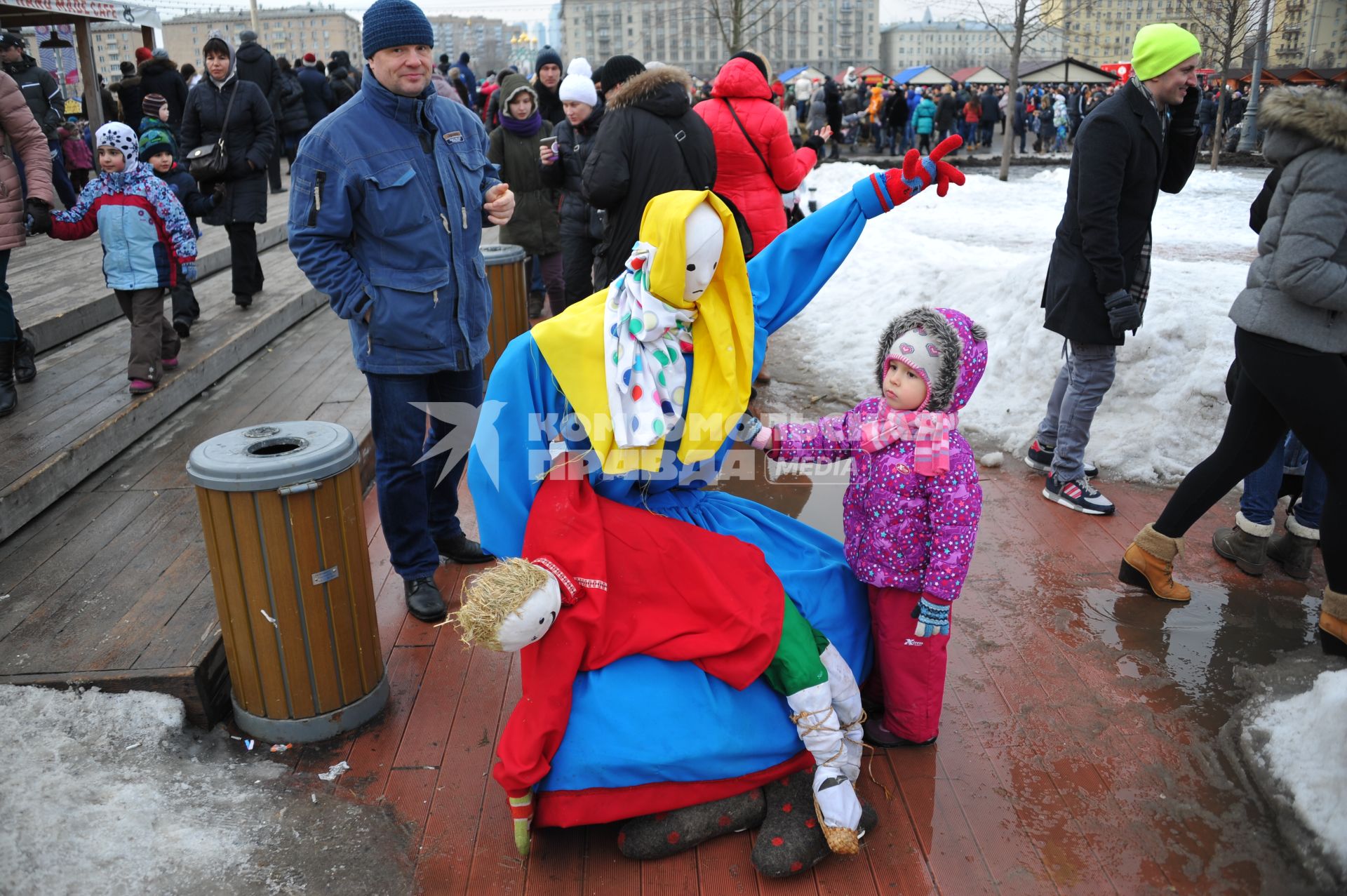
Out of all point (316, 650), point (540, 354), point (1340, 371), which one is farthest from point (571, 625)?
point (1340, 371)

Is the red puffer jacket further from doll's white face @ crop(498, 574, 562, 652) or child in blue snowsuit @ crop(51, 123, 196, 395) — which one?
doll's white face @ crop(498, 574, 562, 652)

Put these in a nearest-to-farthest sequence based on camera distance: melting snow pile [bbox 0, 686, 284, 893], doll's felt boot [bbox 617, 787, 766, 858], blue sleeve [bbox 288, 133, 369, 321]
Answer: melting snow pile [bbox 0, 686, 284, 893] → doll's felt boot [bbox 617, 787, 766, 858] → blue sleeve [bbox 288, 133, 369, 321]

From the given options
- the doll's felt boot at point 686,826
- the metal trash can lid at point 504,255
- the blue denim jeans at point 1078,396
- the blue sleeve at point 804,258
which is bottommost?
the doll's felt boot at point 686,826

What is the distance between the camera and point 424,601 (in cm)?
380

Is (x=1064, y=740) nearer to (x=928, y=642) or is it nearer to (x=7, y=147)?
(x=928, y=642)

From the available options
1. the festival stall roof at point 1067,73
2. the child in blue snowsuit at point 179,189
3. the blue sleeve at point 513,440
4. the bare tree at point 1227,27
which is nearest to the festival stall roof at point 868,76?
the festival stall roof at point 1067,73

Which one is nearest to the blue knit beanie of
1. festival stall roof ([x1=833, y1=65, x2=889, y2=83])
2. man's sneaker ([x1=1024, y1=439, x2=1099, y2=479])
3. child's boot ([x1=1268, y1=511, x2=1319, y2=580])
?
man's sneaker ([x1=1024, y1=439, x2=1099, y2=479])

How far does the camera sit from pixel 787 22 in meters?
128

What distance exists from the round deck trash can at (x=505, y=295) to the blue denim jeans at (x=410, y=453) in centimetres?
212

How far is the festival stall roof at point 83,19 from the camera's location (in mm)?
11625

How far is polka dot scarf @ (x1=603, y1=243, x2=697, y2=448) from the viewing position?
2635 millimetres

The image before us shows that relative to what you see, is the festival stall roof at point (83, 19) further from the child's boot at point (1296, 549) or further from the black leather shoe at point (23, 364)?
the child's boot at point (1296, 549)

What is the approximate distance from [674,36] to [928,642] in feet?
481

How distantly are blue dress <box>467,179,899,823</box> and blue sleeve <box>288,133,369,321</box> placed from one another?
98 centimetres
